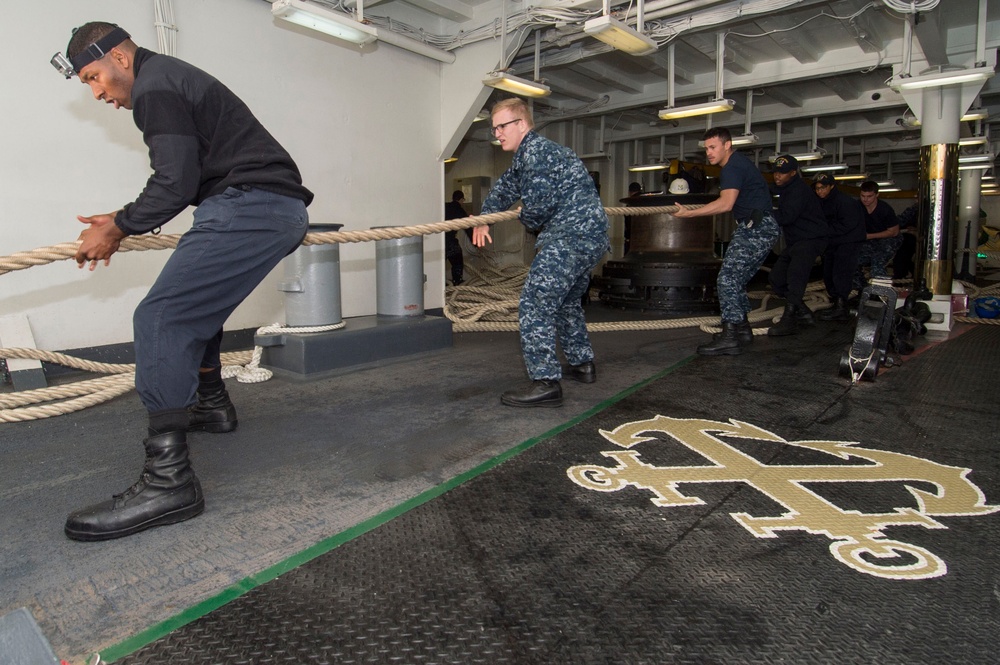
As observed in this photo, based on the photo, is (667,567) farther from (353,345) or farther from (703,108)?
(703,108)

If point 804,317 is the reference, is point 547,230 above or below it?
above

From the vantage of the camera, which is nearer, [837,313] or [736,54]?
[837,313]

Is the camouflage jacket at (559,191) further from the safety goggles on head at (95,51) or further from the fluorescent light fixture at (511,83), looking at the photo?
the fluorescent light fixture at (511,83)

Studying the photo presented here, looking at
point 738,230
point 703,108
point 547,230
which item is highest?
point 703,108

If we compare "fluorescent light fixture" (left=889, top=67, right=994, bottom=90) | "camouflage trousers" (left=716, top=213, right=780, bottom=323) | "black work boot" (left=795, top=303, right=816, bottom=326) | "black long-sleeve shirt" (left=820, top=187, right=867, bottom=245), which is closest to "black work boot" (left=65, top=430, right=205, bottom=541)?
"camouflage trousers" (left=716, top=213, right=780, bottom=323)

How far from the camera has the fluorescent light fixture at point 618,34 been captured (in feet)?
16.5

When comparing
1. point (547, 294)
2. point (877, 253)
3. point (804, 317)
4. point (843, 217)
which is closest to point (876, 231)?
point (877, 253)

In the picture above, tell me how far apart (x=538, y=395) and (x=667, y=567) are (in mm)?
1570

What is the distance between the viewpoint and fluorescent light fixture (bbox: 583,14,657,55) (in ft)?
16.5

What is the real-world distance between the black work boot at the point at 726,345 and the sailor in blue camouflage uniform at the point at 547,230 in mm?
1749

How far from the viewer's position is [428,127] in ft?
21.7

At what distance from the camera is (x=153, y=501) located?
186cm

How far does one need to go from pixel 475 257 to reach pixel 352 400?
9679 mm

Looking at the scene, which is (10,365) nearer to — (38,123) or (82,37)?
(38,123)
